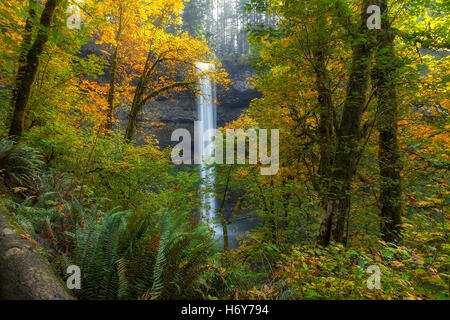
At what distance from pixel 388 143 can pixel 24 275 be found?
23.8 feet

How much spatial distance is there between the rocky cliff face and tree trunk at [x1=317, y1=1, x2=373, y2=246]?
1277 inches

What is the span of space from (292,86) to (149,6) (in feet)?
27.8

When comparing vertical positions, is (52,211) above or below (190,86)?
below

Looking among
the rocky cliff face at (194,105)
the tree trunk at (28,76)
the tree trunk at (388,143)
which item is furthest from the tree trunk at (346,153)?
the rocky cliff face at (194,105)

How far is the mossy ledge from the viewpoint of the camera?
1316 millimetres

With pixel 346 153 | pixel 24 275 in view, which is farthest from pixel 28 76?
pixel 346 153

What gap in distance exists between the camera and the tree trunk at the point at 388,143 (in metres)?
4.75

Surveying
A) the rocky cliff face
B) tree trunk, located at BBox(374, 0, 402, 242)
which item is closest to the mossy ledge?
tree trunk, located at BBox(374, 0, 402, 242)

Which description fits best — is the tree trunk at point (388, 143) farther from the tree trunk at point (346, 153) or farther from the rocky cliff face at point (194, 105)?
the rocky cliff face at point (194, 105)

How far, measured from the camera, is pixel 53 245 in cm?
236

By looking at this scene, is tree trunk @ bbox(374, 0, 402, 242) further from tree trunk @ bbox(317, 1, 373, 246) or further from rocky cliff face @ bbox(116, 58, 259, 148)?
rocky cliff face @ bbox(116, 58, 259, 148)
